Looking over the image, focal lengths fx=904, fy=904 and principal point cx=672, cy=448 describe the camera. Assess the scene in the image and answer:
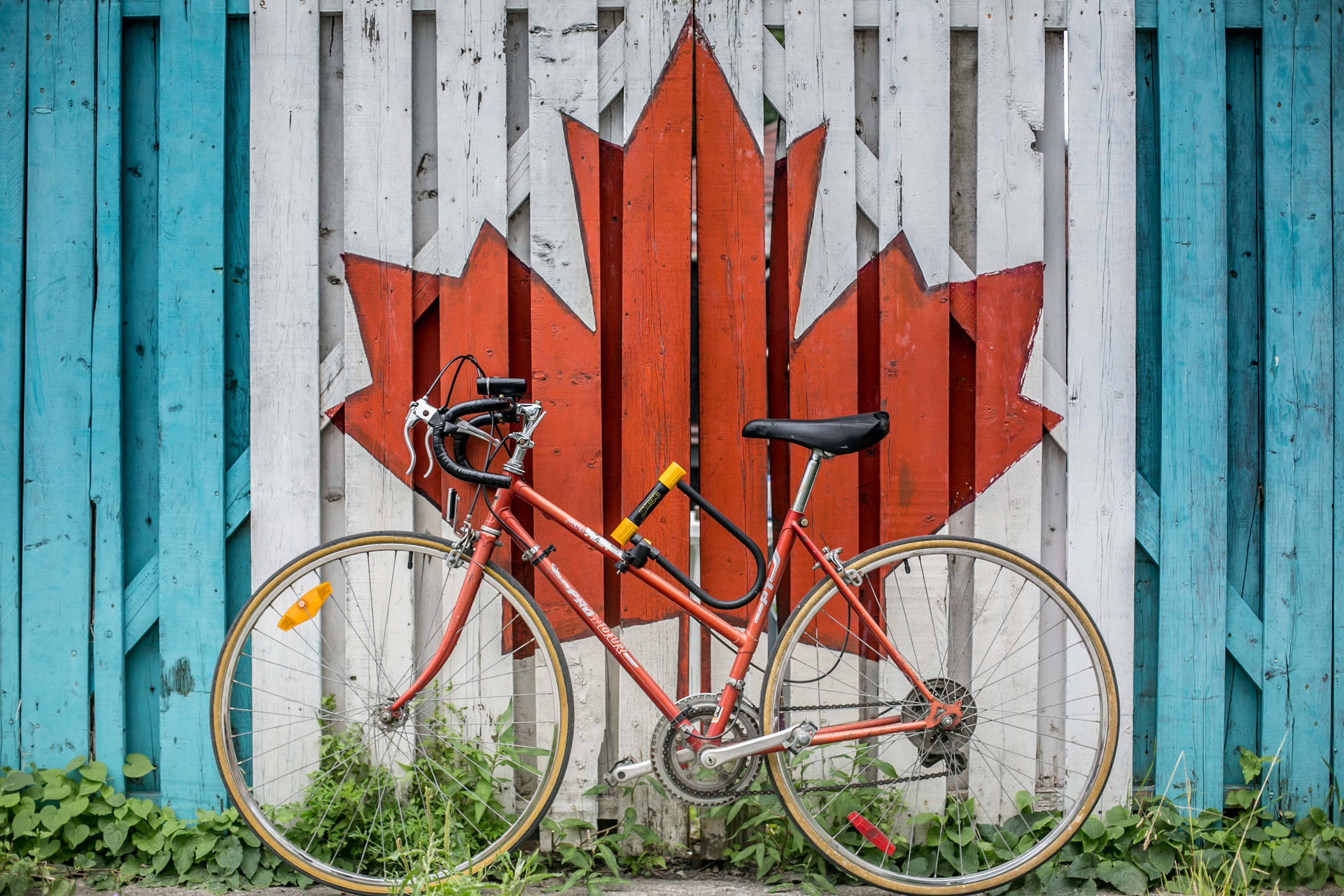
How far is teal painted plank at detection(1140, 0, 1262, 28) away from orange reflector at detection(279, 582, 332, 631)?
335 cm

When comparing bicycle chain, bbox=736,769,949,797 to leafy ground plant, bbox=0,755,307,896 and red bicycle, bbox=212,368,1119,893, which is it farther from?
leafy ground plant, bbox=0,755,307,896

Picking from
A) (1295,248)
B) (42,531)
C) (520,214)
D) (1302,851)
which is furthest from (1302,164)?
(42,531)

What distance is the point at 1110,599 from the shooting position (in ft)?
10.3

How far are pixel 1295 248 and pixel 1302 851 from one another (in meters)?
2.06

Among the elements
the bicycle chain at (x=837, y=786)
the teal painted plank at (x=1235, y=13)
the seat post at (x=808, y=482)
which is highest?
the teal painted plank at (x=1235, y=13)

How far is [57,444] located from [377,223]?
4.57ft

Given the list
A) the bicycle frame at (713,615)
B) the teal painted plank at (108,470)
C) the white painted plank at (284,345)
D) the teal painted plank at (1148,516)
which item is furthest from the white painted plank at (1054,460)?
the teal painted plank at (108,470)

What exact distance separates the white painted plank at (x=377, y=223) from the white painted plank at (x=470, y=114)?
13 centimetres

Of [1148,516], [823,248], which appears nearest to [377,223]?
[823,248]

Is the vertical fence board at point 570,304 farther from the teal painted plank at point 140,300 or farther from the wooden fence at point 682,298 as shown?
the teal painted plank at point 140,300

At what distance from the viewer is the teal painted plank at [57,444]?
320 cm

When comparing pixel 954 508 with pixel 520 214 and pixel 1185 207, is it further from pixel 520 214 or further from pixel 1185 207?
pixel 520 214

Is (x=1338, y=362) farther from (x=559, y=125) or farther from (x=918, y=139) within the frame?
(x=559, y=125)

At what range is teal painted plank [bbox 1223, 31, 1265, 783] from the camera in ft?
10.6
